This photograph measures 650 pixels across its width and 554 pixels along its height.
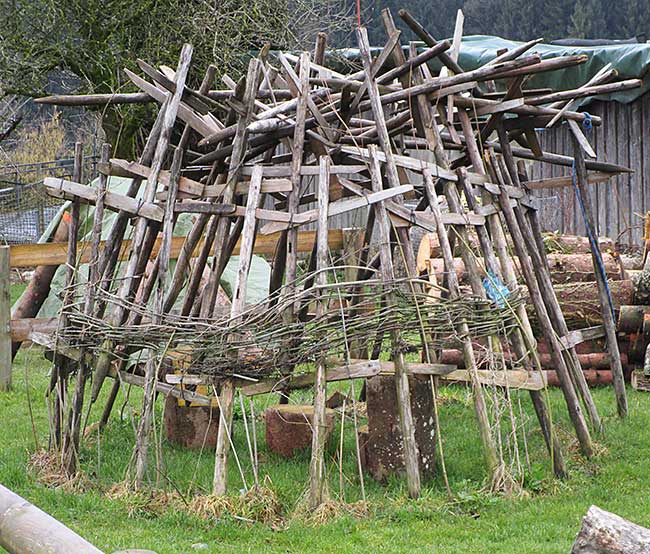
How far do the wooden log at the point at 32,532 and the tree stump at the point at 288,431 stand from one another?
151 inches

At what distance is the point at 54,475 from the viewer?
6828 mm

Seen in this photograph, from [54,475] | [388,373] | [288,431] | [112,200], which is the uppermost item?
[112,200]

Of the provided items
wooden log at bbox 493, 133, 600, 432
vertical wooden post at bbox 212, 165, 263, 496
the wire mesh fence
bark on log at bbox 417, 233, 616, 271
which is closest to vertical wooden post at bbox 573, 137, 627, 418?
wooden log at bbox 493, 133, 600, 432

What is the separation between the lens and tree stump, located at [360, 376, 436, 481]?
664cm

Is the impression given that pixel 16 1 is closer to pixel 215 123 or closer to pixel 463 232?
pixel 215 123

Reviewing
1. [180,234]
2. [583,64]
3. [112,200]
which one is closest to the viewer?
[112,200]

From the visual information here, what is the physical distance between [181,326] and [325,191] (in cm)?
126

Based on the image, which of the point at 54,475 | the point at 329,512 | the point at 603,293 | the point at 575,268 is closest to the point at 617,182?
the point at 575,268

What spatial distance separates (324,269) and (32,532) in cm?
315

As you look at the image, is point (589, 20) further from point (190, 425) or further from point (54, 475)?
point (54, 475)

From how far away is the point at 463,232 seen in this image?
22.5ft

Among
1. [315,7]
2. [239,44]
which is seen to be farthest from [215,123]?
[315,7]

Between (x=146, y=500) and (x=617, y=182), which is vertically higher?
(x=617, y=182)

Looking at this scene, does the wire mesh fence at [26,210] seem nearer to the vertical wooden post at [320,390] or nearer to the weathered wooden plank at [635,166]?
the weathered wooden plank at [635,166]
